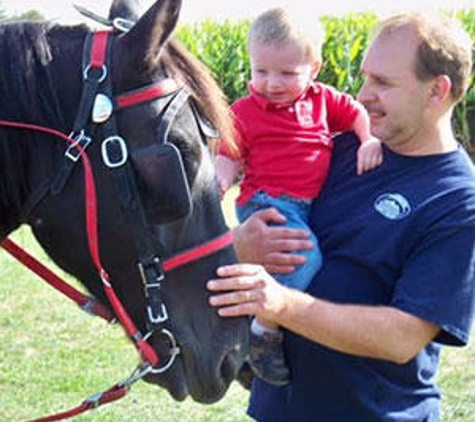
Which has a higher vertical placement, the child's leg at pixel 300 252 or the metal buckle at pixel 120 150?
the metal buckle at pixel 120 150

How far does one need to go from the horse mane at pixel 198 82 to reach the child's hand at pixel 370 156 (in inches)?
22.4

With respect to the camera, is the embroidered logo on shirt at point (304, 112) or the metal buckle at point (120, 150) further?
the embroidered logo on shirt at point (304, 112)

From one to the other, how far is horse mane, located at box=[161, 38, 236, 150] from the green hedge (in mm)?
12880

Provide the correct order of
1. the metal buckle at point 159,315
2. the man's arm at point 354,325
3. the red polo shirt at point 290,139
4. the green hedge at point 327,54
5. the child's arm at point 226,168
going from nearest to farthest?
the metal buckle at point 159,315
the man's arm at point 354,325
the red polo shirt at point 290,139
the child's arm at point 226,168
the green hedge at point 327,54

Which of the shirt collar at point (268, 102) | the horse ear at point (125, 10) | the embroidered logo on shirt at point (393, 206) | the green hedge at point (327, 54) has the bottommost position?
the green hedge at point (327, 54)

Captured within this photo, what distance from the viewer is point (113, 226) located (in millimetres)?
2371

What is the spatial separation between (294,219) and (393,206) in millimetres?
390

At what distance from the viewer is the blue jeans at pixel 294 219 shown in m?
2.82

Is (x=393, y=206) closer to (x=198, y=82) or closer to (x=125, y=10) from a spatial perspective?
(x=198, y=82)

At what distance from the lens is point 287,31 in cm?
314

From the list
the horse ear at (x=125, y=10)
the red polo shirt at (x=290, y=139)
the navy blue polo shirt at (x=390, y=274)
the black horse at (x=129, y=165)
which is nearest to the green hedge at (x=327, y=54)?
the red polo shirt at (x=290, y=139)

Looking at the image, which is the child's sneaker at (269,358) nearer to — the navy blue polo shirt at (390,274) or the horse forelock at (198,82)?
the navy blue polo shirt at (390,274)

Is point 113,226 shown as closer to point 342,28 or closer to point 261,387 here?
point 261,387

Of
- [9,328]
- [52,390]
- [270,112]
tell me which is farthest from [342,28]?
[270,112]
